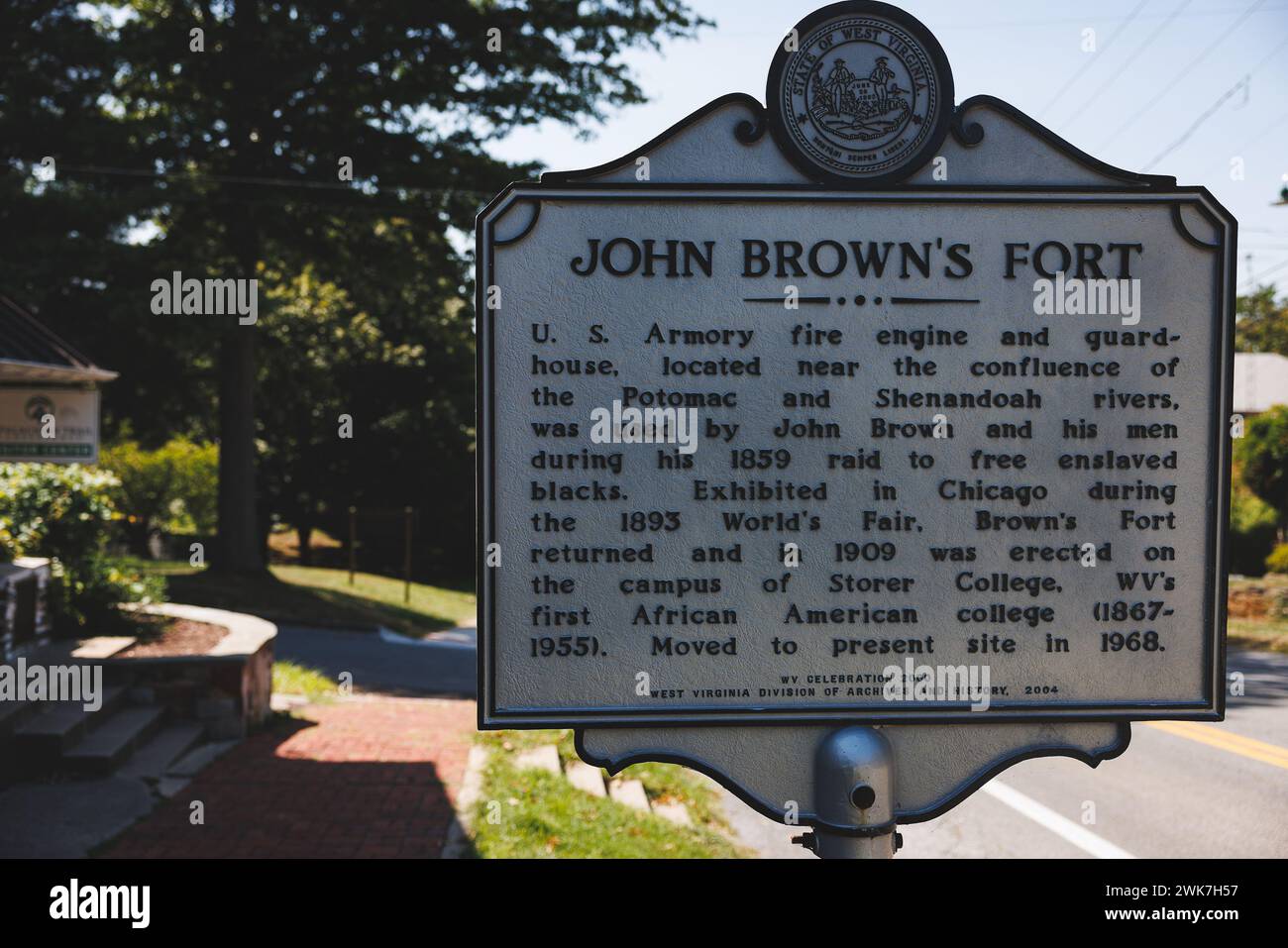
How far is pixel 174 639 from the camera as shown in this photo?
8719 millimetres

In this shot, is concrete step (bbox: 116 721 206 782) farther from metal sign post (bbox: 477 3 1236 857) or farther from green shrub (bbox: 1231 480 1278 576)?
green shrub (bbox: 1231 480 1278 576)

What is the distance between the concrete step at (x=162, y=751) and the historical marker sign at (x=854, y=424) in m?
5.16

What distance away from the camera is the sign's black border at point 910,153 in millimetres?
2711

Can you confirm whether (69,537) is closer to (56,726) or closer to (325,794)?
(56,726)

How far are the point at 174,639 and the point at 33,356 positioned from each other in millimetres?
2846

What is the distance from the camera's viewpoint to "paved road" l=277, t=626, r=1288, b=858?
5.96 metres

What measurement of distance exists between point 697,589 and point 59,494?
845 centimetres

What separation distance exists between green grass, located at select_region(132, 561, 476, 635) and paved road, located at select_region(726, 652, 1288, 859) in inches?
413

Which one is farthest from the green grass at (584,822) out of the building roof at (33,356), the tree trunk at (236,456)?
the tree trunk at (236,456)

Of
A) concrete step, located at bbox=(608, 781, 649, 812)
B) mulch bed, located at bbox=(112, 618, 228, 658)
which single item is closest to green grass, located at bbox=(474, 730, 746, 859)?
concrete step, located at bbox=(608, 781, 649, 812)

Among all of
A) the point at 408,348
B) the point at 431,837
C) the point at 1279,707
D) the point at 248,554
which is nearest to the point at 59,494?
the point at 431,837

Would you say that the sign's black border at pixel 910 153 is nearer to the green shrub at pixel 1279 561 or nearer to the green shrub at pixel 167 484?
the green shrub at pixel 1279 561

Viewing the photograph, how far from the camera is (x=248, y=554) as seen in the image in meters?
17.0

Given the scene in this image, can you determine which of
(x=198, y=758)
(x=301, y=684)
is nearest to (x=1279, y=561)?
(x=301, y=684)
